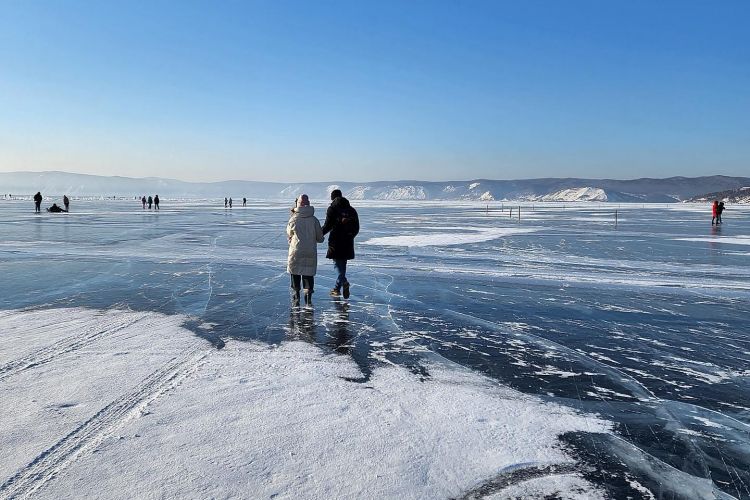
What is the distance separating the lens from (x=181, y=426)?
10.3 feet

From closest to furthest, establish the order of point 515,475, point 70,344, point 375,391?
1. point 515,475
2. point 375,391
3. point 70,344

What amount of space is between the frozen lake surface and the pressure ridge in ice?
2cm

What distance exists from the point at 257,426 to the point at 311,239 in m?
4.12

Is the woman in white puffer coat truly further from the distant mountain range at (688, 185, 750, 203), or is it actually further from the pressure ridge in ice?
the distant mountain range at (688, 185, 750, 203)

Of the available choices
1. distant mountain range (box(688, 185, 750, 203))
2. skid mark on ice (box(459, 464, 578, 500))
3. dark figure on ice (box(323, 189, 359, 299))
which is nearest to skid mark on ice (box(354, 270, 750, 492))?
skid mark on ice (box(459, 464, 578, 500))

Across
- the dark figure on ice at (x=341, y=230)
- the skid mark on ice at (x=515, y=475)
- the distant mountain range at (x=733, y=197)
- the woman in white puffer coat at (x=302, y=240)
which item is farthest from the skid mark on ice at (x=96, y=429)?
the distant mountain range at (x=733, y=197)

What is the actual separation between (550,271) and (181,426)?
29.3 ft

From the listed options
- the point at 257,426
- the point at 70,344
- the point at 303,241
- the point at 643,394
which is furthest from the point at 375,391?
the point at 303,241

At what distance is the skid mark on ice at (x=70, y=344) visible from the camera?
13.9 ft

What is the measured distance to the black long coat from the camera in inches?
289

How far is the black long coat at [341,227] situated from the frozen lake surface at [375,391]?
2.51 ft

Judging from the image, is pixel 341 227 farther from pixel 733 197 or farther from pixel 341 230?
pixel 733 197

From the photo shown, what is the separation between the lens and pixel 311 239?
706cm

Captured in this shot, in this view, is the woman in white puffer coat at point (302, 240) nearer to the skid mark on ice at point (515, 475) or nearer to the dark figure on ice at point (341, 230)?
the dark figure on ice at point (341, 230)
